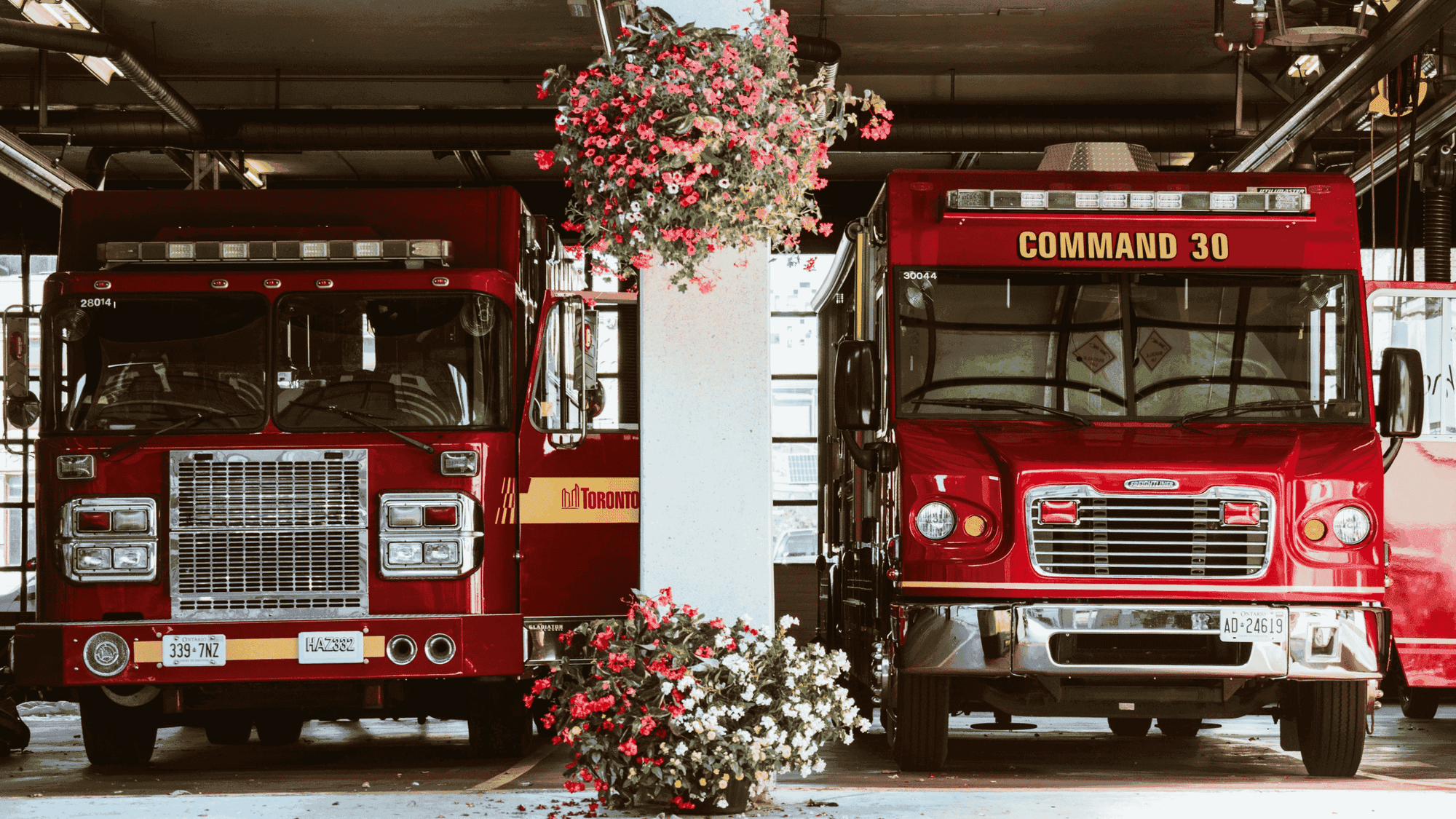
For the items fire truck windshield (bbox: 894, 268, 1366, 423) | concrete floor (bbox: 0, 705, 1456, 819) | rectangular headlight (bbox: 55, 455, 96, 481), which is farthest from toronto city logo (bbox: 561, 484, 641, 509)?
rectangular headlight (bbox: 55, 455, 96, 481)

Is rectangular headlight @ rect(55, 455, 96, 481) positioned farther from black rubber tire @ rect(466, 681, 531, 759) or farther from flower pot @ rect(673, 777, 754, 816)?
flower pot @ rect(673, 777, 754, 816)

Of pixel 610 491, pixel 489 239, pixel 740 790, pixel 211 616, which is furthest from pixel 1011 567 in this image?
pixel 211 616

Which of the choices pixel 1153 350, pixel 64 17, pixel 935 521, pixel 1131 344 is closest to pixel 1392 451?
pixel 1153 350

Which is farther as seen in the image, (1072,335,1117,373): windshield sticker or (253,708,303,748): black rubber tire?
(253,708,303,748): black rubber tire

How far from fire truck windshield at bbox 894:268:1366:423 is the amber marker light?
0.67 m

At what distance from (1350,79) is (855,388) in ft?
16.2

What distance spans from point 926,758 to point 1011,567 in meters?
1.31

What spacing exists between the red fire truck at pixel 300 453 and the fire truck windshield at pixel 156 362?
12 mm

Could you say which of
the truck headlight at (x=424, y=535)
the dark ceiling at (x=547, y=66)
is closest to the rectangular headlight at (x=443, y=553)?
the truck headlight at (x=424, y=535)

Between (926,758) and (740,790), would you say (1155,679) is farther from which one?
(740,790)

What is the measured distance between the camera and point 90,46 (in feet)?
37.2

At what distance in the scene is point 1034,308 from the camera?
8297mm

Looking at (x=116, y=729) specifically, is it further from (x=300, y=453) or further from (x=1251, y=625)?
(x=1251, y=625)

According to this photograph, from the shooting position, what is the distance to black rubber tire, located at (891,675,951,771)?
8102 millimetres
